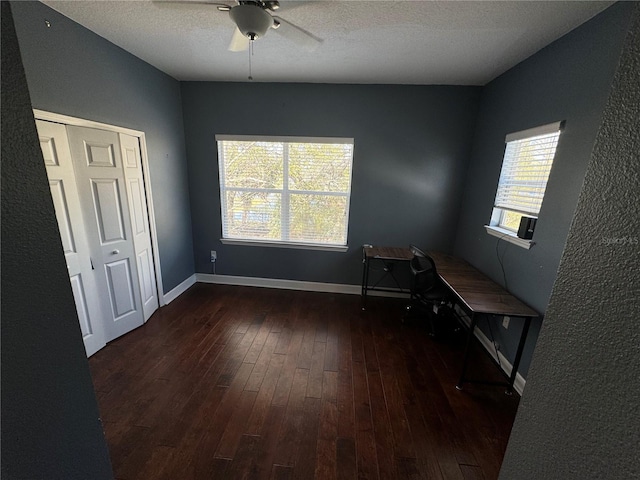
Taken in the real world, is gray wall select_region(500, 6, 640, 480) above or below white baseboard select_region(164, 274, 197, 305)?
above

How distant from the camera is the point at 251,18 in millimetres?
1564

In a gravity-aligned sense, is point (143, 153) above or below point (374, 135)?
below

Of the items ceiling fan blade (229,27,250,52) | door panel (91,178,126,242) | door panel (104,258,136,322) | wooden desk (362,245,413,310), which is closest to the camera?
ceiling fan blade (229,27,250,52)

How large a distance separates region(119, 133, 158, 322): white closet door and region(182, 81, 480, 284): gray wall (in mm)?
882

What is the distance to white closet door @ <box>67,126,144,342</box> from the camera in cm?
213

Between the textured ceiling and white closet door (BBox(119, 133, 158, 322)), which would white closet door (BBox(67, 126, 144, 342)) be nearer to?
white closet door (BBox(119, 133, 158, 322))

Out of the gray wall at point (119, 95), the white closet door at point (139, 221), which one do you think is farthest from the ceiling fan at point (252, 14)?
the white closet door at point (139, 221)

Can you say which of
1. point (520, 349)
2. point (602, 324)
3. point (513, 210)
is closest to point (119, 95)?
point (602, 324)

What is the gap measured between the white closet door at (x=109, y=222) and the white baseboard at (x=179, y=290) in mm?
504

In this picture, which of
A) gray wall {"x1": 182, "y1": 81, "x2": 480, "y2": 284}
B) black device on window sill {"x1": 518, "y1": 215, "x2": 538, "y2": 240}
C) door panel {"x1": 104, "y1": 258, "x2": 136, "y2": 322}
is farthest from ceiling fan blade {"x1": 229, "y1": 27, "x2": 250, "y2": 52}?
black device on window sill {"x1": 518, "y1": 215, "x2": 538, "y2": 240}

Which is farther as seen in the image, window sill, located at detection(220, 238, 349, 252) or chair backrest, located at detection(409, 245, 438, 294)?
window sill, located at detection(220, 238, 349, 252)

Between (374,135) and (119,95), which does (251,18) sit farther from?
(374,135)

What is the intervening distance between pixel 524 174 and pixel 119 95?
3.84m

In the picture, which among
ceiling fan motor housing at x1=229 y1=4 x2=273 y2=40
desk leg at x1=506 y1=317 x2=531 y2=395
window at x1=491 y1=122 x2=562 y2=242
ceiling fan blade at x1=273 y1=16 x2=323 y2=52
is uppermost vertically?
ceiling fan blade at x1=273 y1=16 x2=323 y2=52
